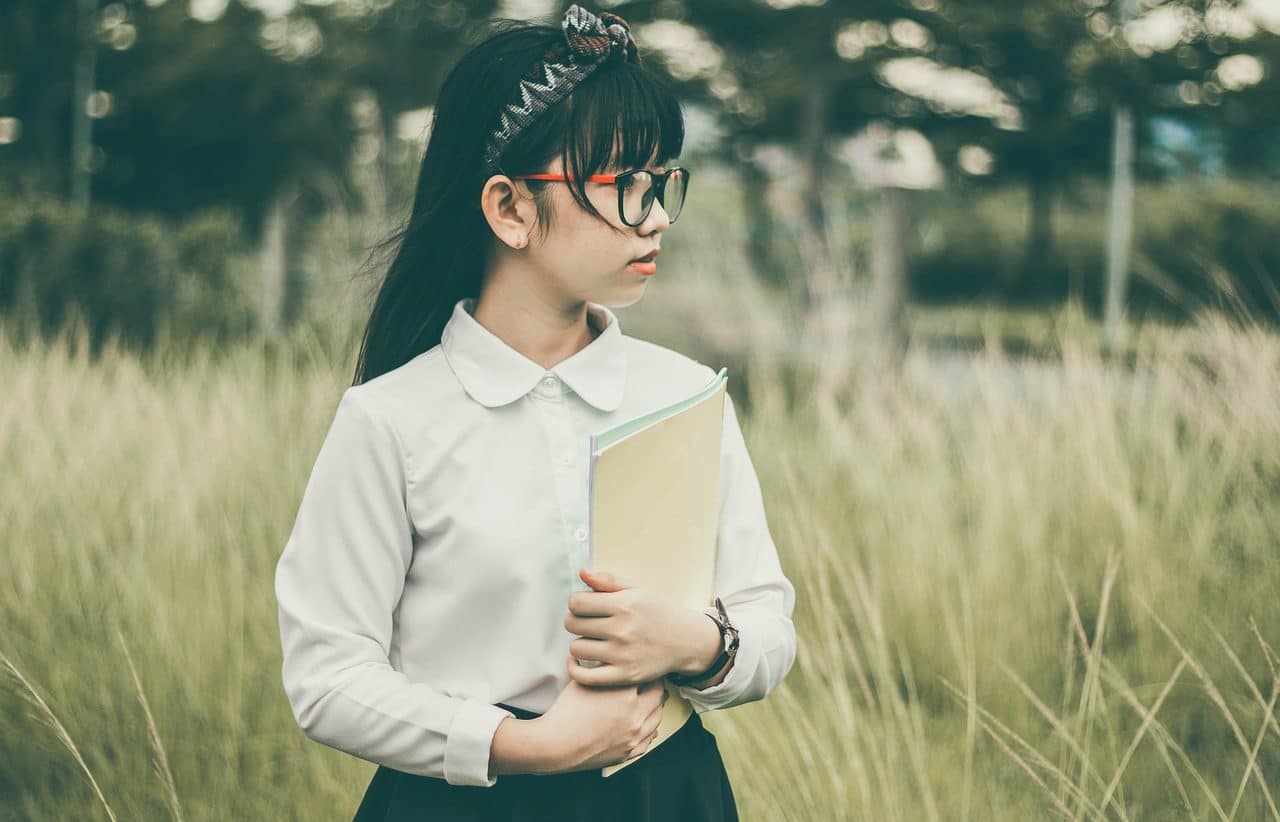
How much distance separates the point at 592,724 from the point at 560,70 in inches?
25.8

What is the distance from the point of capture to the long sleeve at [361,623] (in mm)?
1052

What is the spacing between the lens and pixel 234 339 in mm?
6805

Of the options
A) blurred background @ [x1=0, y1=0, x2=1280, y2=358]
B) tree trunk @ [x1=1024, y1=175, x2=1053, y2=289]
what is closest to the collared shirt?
blurred background @ [x1=0, y1=0, x2=1280, y2=358]

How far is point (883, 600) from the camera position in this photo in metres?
2.85

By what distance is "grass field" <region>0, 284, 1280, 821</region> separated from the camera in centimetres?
203

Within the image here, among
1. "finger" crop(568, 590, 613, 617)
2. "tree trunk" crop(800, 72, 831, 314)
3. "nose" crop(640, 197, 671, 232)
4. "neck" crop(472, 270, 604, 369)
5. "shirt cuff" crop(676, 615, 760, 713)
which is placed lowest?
"tree trunk" crop(800, 72, 831, 314)

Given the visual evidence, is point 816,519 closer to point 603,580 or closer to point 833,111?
point 603,580

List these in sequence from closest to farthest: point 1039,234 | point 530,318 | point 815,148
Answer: point 530,318, point 815,148, point 1039,234

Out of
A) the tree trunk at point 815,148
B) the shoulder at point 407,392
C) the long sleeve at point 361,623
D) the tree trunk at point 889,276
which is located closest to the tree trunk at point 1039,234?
the tree trunk at point 815,148

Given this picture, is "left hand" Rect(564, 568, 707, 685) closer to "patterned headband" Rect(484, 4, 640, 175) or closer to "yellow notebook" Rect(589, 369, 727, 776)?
"yellow notebook" Rect(589, 369, 727, 776)

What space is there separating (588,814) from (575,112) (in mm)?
720

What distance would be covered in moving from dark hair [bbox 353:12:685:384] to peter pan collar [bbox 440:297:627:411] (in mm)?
78

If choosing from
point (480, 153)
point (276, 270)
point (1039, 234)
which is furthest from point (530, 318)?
point (1039, 234)

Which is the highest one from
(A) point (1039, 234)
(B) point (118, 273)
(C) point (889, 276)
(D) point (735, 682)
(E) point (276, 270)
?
(D) point (735, 682)
